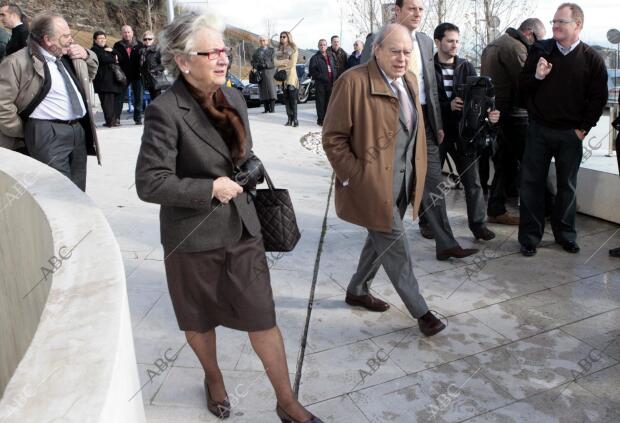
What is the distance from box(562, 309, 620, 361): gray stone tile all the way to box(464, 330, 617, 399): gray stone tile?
0.07 m

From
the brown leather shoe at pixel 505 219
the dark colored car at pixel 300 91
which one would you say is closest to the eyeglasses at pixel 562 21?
the brown leather shoe at pixel 505 219

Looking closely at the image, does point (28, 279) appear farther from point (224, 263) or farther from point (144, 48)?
point (144, 48)

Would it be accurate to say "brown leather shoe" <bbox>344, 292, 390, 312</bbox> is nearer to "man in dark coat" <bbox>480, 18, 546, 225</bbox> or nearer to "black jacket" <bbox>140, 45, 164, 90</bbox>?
"man in dark coat" <bbox>480, 18, 546, 225</bbox>

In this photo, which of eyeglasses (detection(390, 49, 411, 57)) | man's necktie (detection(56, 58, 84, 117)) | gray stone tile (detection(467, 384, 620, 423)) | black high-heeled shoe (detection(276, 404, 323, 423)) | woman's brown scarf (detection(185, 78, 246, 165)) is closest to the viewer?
woman's brown scarf (detection(185, 78, 246, 165))

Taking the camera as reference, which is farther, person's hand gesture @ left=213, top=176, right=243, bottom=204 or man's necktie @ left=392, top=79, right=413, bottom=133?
man's necktie @ left=392, top=79, right=413, bottom=133

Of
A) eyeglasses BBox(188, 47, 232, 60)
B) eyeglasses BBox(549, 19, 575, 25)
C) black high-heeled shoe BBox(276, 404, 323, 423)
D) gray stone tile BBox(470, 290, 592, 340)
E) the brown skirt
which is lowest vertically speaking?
gray stone tile BBox(470, 290, 592, 340)

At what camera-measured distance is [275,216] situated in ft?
9.02

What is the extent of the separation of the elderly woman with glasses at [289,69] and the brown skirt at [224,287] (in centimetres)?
989

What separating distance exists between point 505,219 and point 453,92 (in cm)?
148

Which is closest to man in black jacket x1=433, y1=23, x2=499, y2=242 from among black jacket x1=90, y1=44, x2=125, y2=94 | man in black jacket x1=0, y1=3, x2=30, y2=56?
man in black jacket x1=0, y1=3, x2=30, y2=56

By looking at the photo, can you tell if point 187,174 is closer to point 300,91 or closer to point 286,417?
point 286,417

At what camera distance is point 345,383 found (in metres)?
3.16

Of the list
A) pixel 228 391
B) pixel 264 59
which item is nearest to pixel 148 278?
pixel 228 391

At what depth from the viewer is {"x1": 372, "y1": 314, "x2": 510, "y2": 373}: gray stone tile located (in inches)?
133
